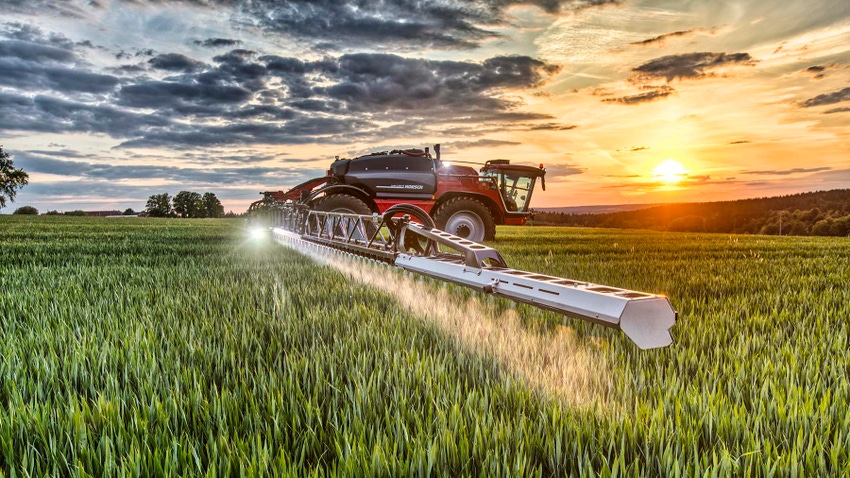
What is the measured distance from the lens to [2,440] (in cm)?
182

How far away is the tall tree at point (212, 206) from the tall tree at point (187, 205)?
106 centimetres

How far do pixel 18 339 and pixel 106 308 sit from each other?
3.40ft

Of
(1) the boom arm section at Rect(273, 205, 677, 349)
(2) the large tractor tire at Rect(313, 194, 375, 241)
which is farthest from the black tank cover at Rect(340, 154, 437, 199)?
(1) the boom arm section at Rect(273, 205, 677, 349)

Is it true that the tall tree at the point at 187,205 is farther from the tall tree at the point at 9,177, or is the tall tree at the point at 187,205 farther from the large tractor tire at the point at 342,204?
the large tractor tire at the point at 342,204

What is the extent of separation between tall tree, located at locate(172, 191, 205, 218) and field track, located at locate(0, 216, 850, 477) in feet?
348

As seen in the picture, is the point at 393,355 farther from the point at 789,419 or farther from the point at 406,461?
the point at 789,419

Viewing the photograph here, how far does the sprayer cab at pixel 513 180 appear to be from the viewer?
1463cm

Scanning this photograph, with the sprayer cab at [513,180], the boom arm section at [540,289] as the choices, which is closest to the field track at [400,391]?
the boom arm section at [540,289]

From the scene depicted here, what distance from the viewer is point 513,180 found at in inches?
585

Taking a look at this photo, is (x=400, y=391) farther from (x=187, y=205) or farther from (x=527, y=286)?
(x=187, y=205)

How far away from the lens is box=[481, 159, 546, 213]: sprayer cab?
14633 mm

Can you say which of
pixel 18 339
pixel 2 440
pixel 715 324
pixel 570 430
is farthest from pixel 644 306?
pixel 18 339

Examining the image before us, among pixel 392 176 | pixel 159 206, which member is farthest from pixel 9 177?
pixel 392 176

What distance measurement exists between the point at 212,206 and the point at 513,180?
100m
